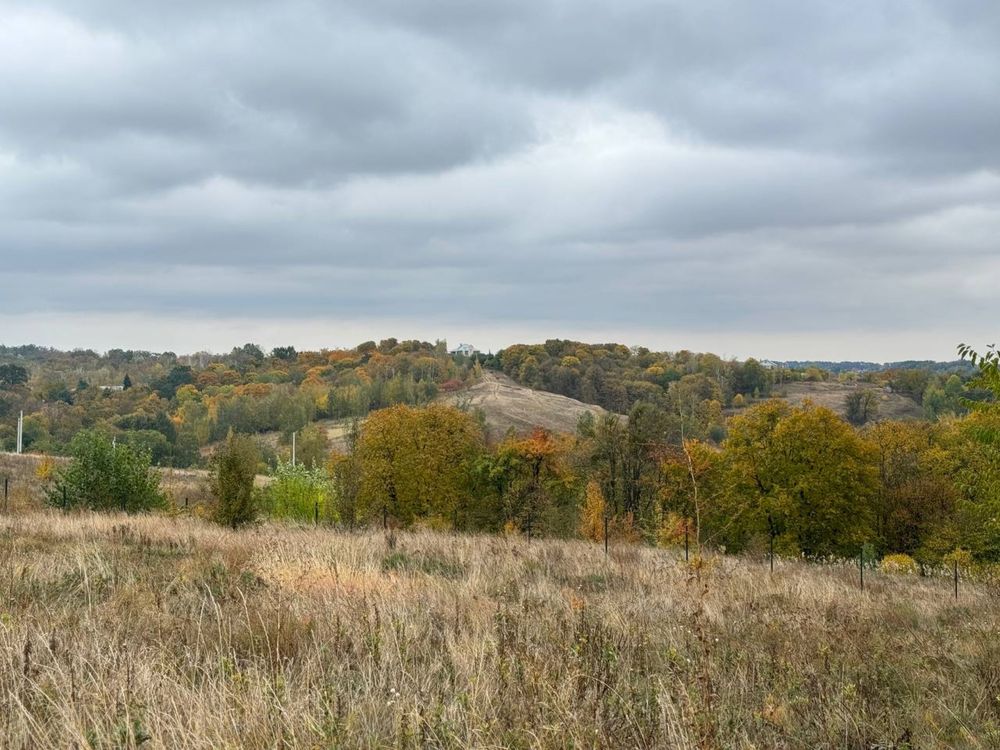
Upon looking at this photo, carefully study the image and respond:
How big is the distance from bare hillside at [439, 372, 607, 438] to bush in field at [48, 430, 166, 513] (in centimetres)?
9273

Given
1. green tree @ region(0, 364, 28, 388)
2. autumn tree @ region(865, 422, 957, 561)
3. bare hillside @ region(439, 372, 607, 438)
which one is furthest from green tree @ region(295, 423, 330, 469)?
green tree @ region(0, 364, 28, 388)

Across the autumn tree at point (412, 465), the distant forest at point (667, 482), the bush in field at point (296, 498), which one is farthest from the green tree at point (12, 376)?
the bush in field at point (296, 498)

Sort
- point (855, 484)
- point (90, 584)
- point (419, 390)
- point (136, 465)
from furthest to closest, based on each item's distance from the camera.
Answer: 1. point (419, 390)
2. point (855, 484)
3. point (136, 465)
4. point (90, 584)

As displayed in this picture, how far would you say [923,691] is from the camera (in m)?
5.31

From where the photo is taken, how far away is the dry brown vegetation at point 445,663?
3.64 m

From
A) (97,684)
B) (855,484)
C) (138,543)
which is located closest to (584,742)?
(97,684)

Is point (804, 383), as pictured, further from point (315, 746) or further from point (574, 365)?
point (315, 746)

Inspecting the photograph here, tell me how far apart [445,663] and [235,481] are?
1802 cm

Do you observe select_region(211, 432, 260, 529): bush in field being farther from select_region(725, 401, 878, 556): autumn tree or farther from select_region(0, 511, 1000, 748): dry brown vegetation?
select_region(725, 401, 878, 556): autumn tree

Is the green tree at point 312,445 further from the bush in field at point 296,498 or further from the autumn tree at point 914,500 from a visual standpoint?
the autumn tree at point 914,500

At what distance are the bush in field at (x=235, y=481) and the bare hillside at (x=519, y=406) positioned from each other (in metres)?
95.2

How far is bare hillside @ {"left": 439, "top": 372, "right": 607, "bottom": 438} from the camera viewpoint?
130000 millimetres

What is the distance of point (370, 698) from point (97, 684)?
1.36 meters

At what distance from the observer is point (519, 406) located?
143 metres
